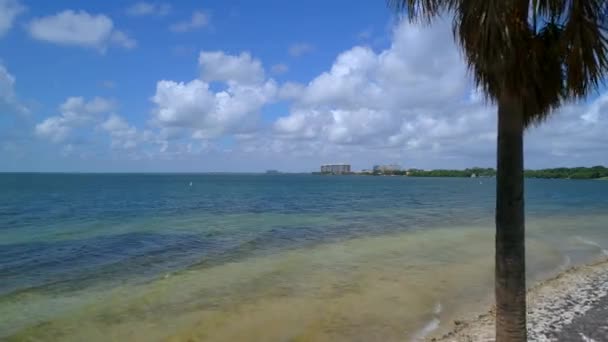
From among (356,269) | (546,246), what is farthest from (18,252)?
(546,246)

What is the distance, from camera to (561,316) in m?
8.19

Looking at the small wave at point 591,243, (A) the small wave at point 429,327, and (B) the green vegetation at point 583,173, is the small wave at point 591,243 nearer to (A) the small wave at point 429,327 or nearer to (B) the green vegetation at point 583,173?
(A) the small wave at point 429,327

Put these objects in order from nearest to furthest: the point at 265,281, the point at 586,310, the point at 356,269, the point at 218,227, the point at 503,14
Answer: the point at 503,14 < the point at 586,310 < the point at 265,281 < the point at 356,269 < the point at 218,227

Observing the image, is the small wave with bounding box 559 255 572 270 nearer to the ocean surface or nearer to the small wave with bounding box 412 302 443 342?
the ocean surface

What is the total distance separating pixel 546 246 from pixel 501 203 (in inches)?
708

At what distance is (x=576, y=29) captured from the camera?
3375 millimetres

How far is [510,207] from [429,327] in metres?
6.05

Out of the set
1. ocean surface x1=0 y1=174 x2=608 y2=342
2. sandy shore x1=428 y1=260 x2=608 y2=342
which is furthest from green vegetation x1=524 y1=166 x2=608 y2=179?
sandy shore x1=428 y1=260 x2=608 y2=342

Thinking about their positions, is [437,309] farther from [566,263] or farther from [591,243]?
[591,243]

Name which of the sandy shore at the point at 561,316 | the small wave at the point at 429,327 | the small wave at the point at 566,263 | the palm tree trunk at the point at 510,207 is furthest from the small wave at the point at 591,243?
the palm tree trunk at the point at 510,207

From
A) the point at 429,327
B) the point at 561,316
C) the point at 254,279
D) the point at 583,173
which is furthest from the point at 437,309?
the point at 583,173

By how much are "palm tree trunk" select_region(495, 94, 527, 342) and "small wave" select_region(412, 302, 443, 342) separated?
4.77 metres

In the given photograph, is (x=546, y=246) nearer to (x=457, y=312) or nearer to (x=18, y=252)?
(x=457, y=312)

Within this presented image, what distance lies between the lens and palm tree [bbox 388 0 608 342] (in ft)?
11.1
